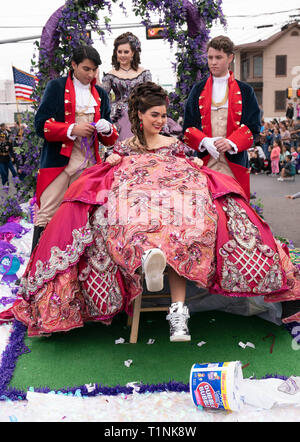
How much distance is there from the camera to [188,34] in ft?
17.1

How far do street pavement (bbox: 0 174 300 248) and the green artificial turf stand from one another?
2688 mm

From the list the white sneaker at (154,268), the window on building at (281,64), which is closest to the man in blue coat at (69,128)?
the white sneaker at (154,268)

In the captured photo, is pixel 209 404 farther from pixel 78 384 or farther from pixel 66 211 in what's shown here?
pixel 66 211

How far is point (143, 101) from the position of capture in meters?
3.10

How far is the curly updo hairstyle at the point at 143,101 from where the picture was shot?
3.08 m

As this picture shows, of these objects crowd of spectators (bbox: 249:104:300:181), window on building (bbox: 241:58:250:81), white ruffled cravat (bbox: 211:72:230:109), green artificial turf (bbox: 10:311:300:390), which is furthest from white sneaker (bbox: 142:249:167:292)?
window on building (bbox: 241:58:250:81)

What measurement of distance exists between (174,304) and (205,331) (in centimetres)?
68

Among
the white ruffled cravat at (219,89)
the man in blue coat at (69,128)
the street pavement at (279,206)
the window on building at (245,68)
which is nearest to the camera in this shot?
the man in blue coat at (69,128)

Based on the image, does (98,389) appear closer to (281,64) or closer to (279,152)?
(279,152)

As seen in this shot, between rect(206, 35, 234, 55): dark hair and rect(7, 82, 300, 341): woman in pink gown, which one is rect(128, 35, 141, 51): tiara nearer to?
rect(206, 35, 234, 55): dark hair

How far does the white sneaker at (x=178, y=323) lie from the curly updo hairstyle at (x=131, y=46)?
9.61 ft

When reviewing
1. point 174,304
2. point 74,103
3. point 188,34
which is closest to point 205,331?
point 174,304

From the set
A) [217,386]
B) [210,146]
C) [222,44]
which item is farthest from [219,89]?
[217,386]

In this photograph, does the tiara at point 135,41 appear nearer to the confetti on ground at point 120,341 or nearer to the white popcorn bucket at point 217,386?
the confetti on ground at point 120,341
